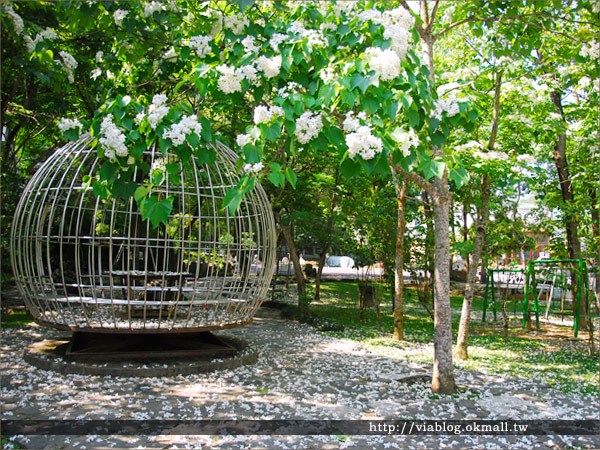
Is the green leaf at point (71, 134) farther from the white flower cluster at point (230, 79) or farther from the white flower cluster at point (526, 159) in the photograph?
the white flower cluster at point (526, 159)

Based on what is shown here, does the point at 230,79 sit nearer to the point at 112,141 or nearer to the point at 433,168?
the point at 112,141

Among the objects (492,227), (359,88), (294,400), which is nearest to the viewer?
(359,88)

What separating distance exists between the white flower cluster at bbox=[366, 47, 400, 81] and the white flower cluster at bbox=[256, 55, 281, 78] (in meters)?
0.71

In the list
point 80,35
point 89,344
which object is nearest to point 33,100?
point 80,35

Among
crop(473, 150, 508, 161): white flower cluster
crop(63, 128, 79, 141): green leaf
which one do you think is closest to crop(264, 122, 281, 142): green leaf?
crop(63, 128, 79, 141): green leaf

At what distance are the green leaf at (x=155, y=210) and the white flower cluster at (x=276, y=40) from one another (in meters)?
1.37

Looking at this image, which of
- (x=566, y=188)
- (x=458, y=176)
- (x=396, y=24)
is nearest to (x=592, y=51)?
(x=396, y=24)

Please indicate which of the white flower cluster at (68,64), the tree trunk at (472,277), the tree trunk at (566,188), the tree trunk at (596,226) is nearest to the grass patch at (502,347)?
the tree trunk at (472,277)

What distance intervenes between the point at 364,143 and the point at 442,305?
343 centimetres

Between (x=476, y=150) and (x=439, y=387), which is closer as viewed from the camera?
(x=439, y=387)

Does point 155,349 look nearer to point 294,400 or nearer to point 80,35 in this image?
point 294,400

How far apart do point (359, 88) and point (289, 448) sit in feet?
9.65

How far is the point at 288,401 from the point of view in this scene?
5.43 meters

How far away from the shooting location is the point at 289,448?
164 inches
